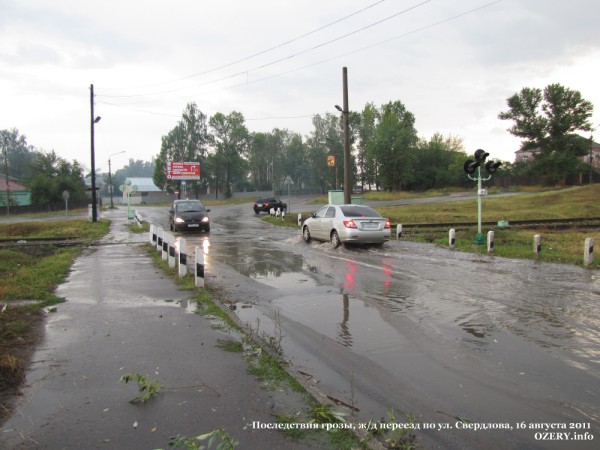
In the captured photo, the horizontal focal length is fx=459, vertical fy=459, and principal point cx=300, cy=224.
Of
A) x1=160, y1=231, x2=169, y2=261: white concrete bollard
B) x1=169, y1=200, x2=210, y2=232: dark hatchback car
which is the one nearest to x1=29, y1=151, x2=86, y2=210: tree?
x1=169, y1=200, x2=210, y2=232: dark hatchback car

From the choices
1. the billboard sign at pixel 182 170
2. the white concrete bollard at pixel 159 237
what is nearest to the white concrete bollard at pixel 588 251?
the white concrete bollard at pixel 159 237

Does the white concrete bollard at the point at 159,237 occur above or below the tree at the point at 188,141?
below

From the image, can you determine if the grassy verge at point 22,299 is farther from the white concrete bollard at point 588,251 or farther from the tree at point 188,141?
the tree at point 188,141

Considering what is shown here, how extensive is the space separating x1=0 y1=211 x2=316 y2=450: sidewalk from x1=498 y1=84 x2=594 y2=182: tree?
208ft

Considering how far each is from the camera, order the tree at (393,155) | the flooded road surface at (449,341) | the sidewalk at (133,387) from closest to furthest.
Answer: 1. the sidewalk at (133,387)
2. the flooded road surface at (449,341)
3. the tree at (393,155)

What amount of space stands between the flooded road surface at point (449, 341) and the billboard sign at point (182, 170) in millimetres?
64546

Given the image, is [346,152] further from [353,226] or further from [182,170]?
[182,170]

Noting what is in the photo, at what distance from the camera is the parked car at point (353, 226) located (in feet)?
49.6

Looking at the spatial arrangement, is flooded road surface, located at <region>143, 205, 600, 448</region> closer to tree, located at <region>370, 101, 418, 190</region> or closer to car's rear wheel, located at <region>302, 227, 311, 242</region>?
car's rear wheel, located at <region>302, 227, 311, 242</region>

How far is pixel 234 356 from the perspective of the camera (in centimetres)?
496

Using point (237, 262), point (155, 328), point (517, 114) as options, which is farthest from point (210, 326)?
point (517, 114)

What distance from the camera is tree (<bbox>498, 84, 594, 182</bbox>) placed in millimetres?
59469

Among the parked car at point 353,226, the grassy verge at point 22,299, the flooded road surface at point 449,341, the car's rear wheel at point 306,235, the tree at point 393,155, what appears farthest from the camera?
the tree at point 393,155

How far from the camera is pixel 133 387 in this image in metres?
4.20
